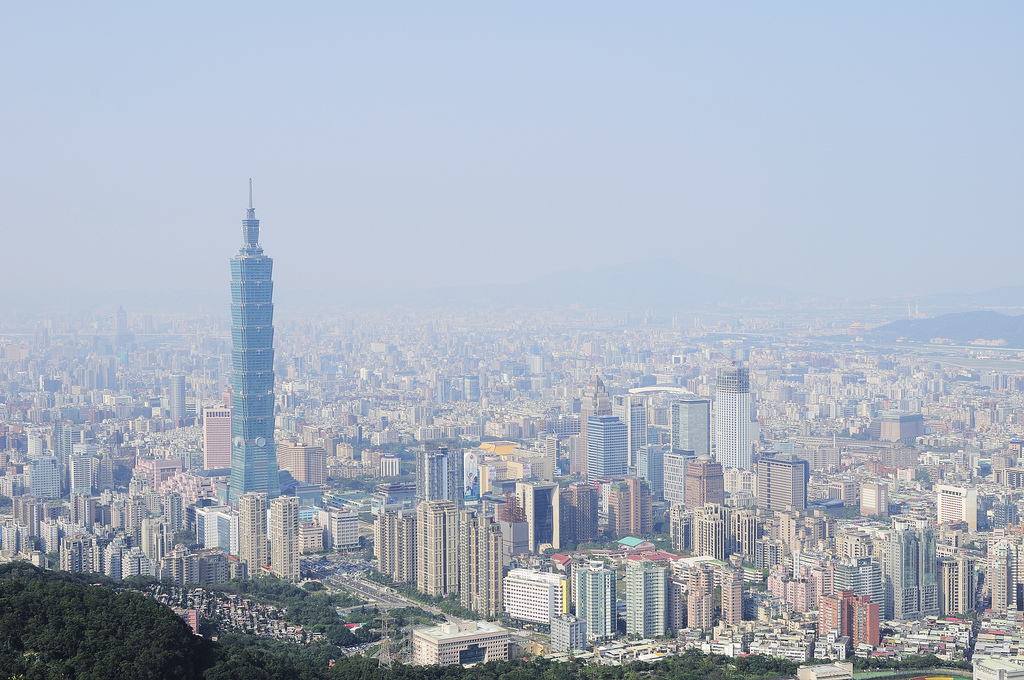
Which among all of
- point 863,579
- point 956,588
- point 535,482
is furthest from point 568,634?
point 535,482

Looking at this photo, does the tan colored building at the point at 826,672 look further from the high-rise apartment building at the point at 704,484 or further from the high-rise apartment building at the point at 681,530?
the high-rise apartment building at the point at 704,484

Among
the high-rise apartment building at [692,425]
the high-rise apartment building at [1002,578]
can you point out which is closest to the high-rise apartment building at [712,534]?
the high-rise apartment building at [1002,578]

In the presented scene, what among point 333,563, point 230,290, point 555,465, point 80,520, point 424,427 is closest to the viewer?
point 333,563

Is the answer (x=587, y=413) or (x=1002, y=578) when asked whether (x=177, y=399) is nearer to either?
(x=587, y=413)

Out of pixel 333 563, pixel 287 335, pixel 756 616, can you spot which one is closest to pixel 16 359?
pixel 287 335

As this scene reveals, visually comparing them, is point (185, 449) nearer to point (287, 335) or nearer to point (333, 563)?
point (333, 563)

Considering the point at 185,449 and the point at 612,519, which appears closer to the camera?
the point at 612,519
